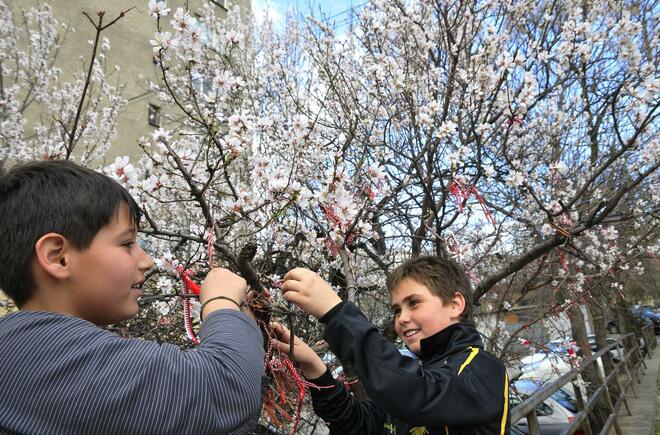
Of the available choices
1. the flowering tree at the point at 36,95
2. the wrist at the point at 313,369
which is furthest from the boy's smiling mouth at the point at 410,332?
the flowering tree at the point at 36,95

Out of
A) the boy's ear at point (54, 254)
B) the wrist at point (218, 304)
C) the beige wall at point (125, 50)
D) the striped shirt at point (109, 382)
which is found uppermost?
the beige wall at point (125, 50)

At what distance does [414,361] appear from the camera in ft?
3.83

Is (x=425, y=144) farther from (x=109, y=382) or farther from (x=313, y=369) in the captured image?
(x=109, y=382)

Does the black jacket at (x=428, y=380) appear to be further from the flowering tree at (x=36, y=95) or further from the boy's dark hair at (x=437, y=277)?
the flowering tree at (x=36, y=95)

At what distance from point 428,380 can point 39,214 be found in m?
0.94

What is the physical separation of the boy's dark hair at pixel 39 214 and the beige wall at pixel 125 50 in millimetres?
12482

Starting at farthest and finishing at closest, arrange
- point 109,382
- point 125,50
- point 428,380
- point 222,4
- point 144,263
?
point 222,4, point 125,50, point 428,380, point 144,263, point 109,382

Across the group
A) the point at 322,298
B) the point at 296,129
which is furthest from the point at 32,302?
the point at 296,129

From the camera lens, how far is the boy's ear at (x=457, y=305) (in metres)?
1.52

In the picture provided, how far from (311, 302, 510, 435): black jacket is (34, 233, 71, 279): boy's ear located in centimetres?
59

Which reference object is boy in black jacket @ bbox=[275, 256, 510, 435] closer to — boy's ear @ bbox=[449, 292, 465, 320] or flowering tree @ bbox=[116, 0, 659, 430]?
boy's ear @ bbox=[449, 292, 465, 320]

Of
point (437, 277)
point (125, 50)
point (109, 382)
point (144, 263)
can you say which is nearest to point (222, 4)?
point (125, 50)

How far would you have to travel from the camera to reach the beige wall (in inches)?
477

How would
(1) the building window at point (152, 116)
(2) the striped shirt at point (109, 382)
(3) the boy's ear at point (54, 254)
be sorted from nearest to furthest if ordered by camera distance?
(2) the striped shirt at point (109, 382) → (3) the boy's ear at point (54, 254) → (1) the building window at point (152, 116)
